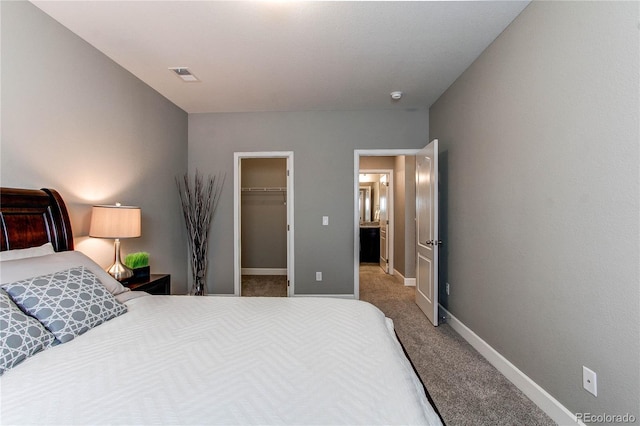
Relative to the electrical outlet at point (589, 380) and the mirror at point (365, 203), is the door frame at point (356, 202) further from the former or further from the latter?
the mirror at point (365, 203)

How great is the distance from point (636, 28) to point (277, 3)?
187 cm

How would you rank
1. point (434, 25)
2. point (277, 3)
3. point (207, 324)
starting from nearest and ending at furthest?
point (207, 324)
point (277, 3)
point (434, 25)

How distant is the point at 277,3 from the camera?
1.85m

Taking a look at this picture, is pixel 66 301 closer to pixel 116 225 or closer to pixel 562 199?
pixel 116 225

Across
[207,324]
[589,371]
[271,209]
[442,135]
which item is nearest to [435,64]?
[442,135]

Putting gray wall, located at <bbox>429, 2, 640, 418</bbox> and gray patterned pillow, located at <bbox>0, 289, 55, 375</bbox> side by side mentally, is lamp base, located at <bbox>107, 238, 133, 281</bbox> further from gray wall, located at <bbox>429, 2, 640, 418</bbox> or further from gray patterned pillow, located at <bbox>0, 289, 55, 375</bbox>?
gray wall, located at <bbox>429, 2, 640, 418</bbox>

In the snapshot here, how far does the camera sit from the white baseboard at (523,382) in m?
1.63

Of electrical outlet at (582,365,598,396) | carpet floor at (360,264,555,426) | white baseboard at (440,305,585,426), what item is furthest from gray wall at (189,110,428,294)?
electrical outlet at (582,365,598,396)

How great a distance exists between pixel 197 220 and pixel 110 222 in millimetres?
1545

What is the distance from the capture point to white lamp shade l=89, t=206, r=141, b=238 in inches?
85.5

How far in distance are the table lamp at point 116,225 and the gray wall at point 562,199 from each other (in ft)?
9.79

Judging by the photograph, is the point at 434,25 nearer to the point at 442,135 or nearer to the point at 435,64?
the point at 435,64

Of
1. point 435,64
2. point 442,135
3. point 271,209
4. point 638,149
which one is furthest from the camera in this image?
point 271,209

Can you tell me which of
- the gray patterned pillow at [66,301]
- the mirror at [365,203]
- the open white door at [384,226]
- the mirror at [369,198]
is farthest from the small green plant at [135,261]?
the mirror at [365,203]
